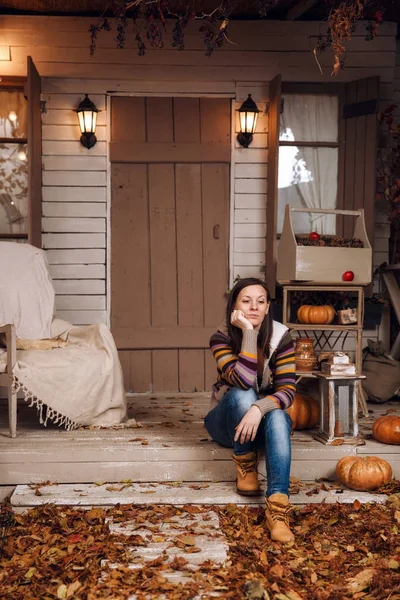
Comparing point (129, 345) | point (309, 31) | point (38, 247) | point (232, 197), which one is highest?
point (309, 31)

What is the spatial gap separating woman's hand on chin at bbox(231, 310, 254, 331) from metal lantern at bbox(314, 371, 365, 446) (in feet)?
2.67

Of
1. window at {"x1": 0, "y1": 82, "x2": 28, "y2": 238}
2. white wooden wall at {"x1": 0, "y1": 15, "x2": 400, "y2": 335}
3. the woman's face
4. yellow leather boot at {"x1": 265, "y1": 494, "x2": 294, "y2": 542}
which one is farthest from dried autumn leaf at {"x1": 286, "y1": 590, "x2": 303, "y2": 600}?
window at {"x1": 0, "y1": 82, "x2": 28, "y2": 238}

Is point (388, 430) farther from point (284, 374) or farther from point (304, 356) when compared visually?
point (284, 374)

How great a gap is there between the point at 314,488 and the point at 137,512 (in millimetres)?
956

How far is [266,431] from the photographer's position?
3.31m

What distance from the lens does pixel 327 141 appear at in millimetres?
5922

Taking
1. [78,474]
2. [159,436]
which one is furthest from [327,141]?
[78,474]

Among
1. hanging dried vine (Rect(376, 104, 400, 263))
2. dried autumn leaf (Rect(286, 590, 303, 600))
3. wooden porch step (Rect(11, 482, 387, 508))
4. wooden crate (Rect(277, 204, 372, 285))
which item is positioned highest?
hanging dried vine (Rect(376, 104, 400, 263))

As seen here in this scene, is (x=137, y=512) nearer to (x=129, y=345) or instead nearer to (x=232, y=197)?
(x=129, y=345)

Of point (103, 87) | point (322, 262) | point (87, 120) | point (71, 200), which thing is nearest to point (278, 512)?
point (322, 262)

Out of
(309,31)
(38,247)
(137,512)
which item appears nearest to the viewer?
(137,512)

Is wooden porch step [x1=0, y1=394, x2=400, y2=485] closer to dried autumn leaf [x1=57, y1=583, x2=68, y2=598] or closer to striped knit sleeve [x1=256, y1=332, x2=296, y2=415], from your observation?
striped knit sleeve [x1=256, y1=332, x2=296, y2=415]

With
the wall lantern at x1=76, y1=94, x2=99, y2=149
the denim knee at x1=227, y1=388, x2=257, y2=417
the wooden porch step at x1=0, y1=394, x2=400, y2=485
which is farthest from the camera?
the wall lantern at x1=76, y1=94, x2=99, y2=149

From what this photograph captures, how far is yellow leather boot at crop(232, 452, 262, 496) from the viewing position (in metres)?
3.47
